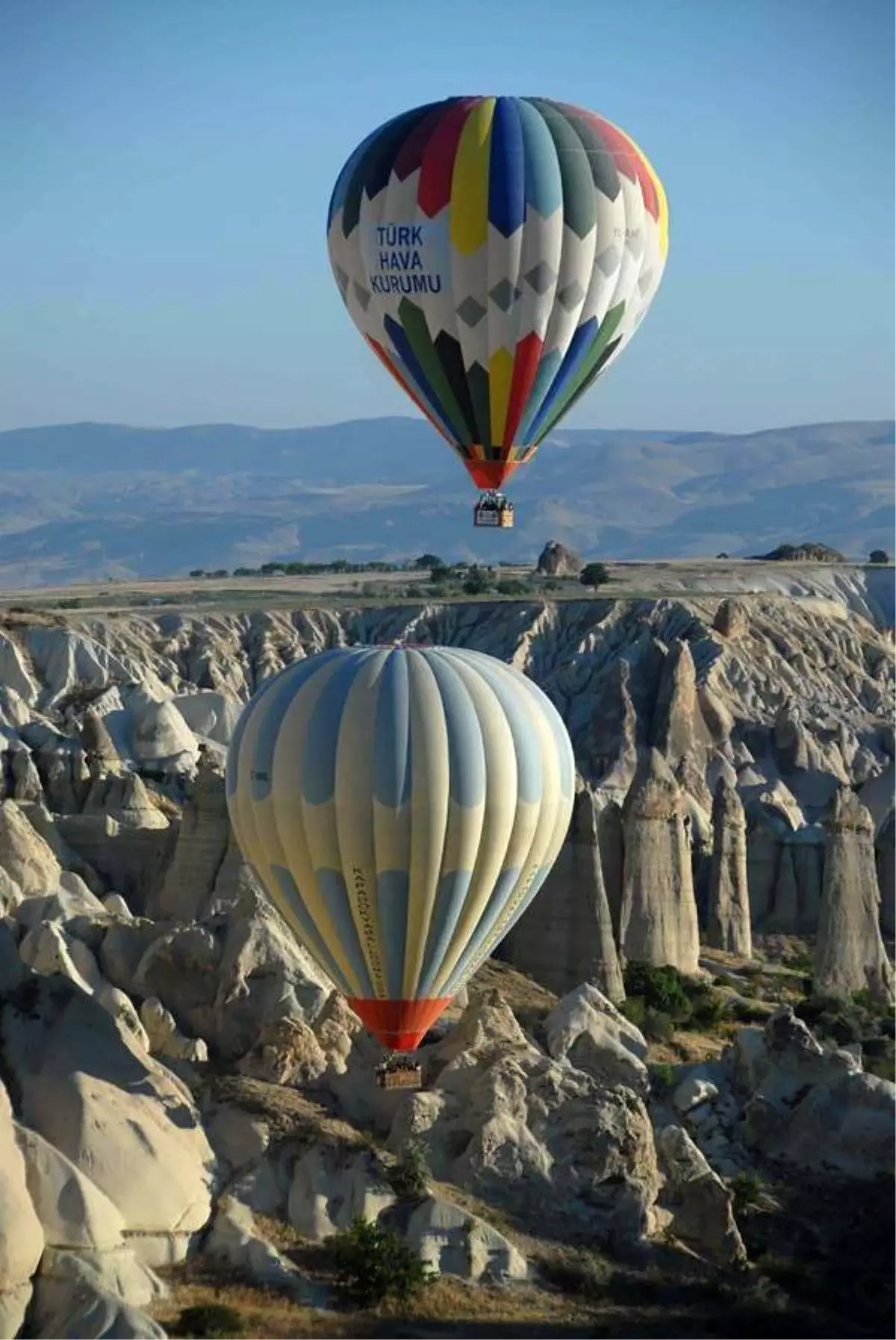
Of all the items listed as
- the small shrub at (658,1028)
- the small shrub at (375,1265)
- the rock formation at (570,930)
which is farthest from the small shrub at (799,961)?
the small shrub at (375,1265)

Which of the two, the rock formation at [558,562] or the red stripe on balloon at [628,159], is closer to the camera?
the red stripe on balloon at [628,159]

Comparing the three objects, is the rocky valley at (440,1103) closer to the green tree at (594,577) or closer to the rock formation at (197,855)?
the rock formation at (197,855)

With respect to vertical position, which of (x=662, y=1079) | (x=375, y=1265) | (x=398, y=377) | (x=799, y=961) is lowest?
(x=375, y=1265)

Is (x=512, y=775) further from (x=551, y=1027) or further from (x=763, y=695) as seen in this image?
(x=763, y=695)

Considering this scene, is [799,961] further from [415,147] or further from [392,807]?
[392,807]

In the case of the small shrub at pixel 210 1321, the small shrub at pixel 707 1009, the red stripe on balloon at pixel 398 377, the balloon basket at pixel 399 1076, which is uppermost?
the red stripe on balloon at pixel 398 377

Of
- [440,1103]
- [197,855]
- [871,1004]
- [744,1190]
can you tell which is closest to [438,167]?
[197,855]

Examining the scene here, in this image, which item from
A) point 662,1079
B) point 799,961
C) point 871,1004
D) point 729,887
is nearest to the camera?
point 662,1079
